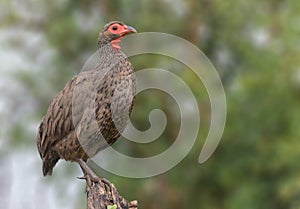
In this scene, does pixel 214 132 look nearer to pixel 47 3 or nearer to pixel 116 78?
pixel 47 3

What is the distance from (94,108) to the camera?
6207 mm

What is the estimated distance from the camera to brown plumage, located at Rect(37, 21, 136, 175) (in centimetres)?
616

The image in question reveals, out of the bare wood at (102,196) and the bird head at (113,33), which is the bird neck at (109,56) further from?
the bare wood at (102,196)

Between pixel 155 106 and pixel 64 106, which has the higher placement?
pixel 155 106

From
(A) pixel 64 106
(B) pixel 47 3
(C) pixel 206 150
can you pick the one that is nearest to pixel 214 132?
(C) pixel 206 150

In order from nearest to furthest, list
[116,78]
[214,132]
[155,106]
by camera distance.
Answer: [116,78]
[214,132]
[155,106]

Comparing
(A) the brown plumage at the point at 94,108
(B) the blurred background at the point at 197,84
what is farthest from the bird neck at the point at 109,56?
(B) the blurred background at the point at 197,84

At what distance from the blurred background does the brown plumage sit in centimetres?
760

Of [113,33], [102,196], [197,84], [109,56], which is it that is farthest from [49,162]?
[197,84]

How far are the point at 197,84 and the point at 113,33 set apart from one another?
26.2 feet

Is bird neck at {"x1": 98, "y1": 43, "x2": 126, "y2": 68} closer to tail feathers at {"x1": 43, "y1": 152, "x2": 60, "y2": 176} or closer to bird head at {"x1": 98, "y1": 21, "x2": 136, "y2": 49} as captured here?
bird head at {"x1": 98, "y1": 21, "x2": 136, "y2": 49}

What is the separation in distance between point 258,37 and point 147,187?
2811 millimetres

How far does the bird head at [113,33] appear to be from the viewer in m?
6.28

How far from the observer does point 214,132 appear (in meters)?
13.8
